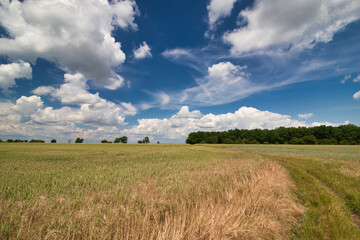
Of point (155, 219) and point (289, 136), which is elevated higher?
point (289, 136)

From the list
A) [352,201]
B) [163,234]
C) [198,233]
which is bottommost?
[352,201]

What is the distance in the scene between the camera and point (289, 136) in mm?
132750

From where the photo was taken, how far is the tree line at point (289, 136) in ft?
371

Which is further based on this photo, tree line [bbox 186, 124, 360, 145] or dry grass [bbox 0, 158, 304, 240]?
tree line [bbox 186, 124, 360, 145]

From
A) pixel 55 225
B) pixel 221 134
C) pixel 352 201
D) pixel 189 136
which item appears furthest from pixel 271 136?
pixel 55 225

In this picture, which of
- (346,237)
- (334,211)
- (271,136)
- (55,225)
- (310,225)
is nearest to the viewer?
(55,225)

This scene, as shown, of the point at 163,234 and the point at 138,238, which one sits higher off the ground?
the point at 163,234

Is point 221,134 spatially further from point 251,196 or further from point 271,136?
point 251,196

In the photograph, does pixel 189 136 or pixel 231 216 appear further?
pixel 189 136

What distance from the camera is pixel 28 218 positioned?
11.6ft

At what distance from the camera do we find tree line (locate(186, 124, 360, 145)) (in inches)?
4457

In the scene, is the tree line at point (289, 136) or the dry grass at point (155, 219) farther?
the tree line at point (289, 136)

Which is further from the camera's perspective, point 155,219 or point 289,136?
point 289,136

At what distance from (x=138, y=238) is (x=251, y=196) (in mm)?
4261
